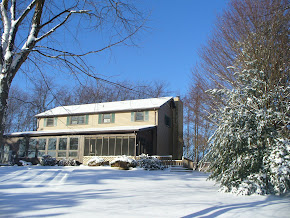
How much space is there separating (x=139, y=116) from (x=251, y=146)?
1484 centimetres

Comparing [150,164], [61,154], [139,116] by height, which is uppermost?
[139,116]

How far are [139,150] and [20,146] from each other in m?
11.8

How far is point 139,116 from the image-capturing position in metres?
23.3

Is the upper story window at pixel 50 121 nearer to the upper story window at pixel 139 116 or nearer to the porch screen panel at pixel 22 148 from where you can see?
the porch screen panel at pixel 22 148

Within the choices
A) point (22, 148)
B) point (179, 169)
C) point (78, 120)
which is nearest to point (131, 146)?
point (179, 169)

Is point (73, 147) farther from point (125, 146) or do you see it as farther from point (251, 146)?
point (251, 146)

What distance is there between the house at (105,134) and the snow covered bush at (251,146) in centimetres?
1063

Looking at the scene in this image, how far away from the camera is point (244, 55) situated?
12.1 meters

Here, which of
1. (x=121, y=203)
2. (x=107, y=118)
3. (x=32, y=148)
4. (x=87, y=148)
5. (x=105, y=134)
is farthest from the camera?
(x=107, y=118)

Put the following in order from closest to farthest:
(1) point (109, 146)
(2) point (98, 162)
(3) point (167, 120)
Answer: (2) point (98, 162) → (1) point (109, 146) → (3) point (167, 120)

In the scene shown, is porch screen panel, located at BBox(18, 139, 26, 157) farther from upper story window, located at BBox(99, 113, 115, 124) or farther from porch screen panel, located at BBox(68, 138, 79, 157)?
upper story window, located at BBox(99, 113, 115, 124)

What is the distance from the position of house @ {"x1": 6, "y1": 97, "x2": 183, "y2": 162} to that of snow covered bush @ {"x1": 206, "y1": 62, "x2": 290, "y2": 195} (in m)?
10.6

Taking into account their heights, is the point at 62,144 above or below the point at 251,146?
above

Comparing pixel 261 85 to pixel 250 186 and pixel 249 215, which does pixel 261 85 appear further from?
pixel 249 215
